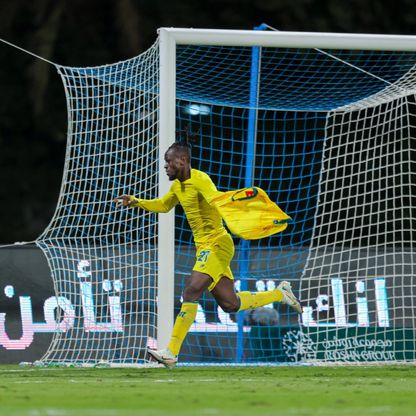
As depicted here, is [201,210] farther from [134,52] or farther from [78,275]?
[134,52]

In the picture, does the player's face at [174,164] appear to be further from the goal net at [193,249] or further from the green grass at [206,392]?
the green grass at [206,392]

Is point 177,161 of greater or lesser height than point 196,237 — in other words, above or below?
above

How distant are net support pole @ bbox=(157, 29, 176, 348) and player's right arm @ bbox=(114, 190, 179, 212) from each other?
609mm

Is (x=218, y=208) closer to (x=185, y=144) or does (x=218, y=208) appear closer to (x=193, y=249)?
(x=185, y=144)

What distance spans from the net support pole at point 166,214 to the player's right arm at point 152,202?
61 cm

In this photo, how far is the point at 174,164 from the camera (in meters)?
13.3

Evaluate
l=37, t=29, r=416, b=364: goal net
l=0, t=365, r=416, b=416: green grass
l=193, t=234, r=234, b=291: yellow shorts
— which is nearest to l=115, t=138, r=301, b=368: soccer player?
l=193, t=234, r=234, b=291: yellow shorts

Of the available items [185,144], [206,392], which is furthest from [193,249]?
[206,392]

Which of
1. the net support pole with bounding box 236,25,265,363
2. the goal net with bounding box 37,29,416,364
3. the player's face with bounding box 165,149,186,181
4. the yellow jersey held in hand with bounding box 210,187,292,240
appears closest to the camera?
the yellow jersey held in hand with bounding box 210,187,292,240

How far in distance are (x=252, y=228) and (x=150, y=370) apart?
158 centimetres

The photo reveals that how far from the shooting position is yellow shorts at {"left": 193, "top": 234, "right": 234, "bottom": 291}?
13.4 meters

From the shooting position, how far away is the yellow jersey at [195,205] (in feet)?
44.0

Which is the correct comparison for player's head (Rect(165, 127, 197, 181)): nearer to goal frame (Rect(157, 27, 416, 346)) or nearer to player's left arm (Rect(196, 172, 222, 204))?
player's left arm (Rect(196, 172, 222, 204))

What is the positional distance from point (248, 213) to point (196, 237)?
25.6 inches
